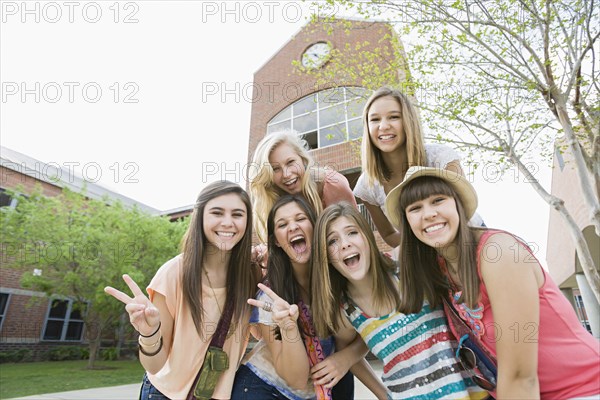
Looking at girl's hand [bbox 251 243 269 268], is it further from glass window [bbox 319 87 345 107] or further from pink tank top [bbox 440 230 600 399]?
glass window [bbox 319 87 345 107]

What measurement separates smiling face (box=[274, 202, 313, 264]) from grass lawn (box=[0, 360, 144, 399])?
8057 millimetres

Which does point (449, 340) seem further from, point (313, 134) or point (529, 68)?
point (313, 134)

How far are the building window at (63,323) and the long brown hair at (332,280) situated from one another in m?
17.4

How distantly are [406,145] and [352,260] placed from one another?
1.02 meters

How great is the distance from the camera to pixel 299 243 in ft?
9.43

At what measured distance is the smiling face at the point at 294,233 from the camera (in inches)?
111

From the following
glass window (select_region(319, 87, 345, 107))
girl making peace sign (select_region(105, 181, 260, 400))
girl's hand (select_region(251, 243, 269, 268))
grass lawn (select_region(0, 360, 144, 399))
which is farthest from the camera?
glass window (select_region(319, 87, 345, 107))

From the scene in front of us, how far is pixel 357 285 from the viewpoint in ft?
8.67

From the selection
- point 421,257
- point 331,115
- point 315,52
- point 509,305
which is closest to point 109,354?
point 331,115

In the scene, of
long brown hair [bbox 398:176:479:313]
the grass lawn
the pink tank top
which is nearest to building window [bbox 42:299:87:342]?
the grass lawn

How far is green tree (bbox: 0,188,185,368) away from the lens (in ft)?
38.4

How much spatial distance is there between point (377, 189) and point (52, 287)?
43.2ft

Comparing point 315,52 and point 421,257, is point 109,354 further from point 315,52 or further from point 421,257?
point 421,257

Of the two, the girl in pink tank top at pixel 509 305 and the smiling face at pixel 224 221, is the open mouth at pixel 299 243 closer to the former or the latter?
the smiling face at pixel 224 221
